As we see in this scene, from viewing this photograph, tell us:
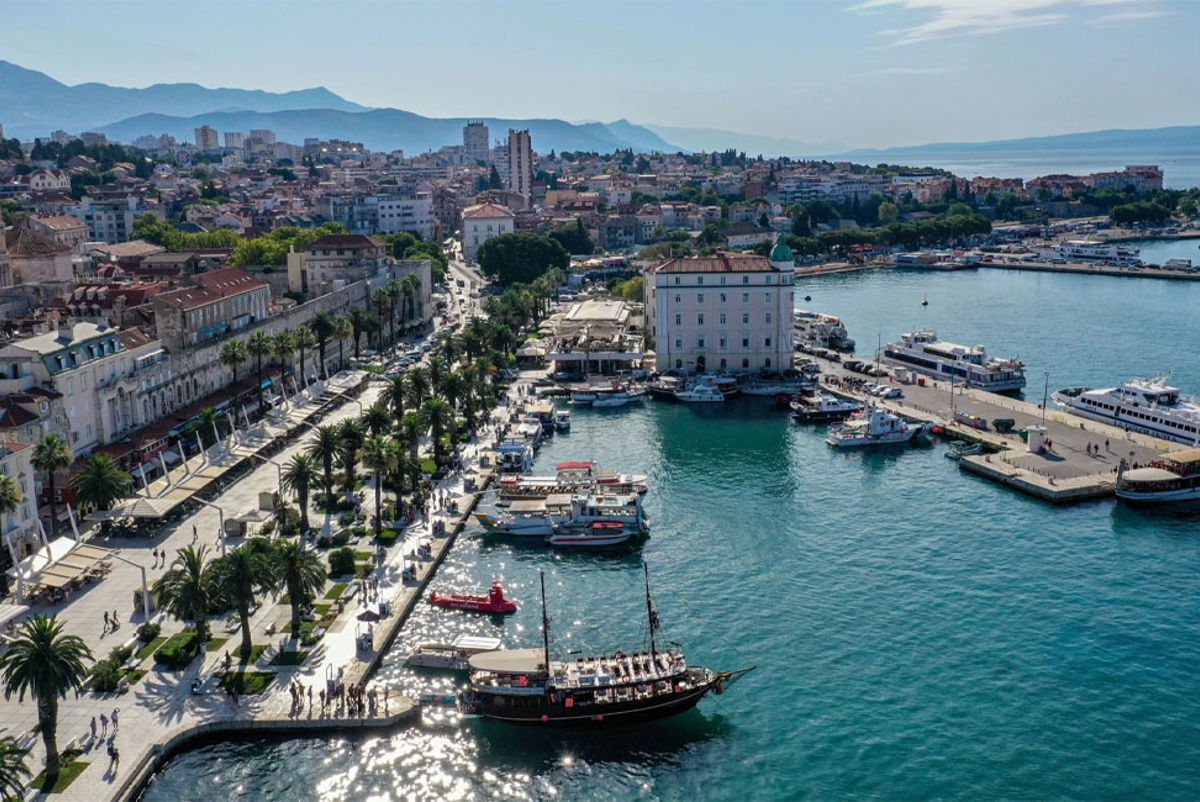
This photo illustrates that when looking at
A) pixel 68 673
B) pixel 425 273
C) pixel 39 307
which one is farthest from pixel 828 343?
pixel 68 673

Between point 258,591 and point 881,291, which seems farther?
point 881,291

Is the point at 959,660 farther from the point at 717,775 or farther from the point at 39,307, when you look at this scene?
the point at 39,307

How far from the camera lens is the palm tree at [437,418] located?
2719 inches

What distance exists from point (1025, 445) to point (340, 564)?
49135 millimetres

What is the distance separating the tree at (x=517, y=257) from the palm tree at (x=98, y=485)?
103m

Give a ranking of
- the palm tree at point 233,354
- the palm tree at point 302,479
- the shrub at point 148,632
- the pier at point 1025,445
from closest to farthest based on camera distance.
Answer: the shrub at point 148,632
the palm tree at point 302,479
the pier at point 1025,445
the palm tree at point 233,354

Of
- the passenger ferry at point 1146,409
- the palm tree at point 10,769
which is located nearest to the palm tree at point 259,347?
the palm tree at point 10,769

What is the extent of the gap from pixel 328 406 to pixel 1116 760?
62.3 metres

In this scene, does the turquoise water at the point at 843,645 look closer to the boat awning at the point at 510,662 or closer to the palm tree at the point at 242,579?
the boat awning at the point at 510,662

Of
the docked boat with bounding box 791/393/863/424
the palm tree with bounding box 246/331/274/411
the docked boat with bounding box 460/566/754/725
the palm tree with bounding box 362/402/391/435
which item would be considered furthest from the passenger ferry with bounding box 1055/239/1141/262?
the docked boat with bounding box 460/566/754/725

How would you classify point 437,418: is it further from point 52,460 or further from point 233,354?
point 52,460

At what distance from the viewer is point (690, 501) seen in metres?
65.4

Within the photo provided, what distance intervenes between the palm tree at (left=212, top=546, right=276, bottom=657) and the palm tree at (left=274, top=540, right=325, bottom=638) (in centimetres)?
71

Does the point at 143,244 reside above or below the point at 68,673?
above
